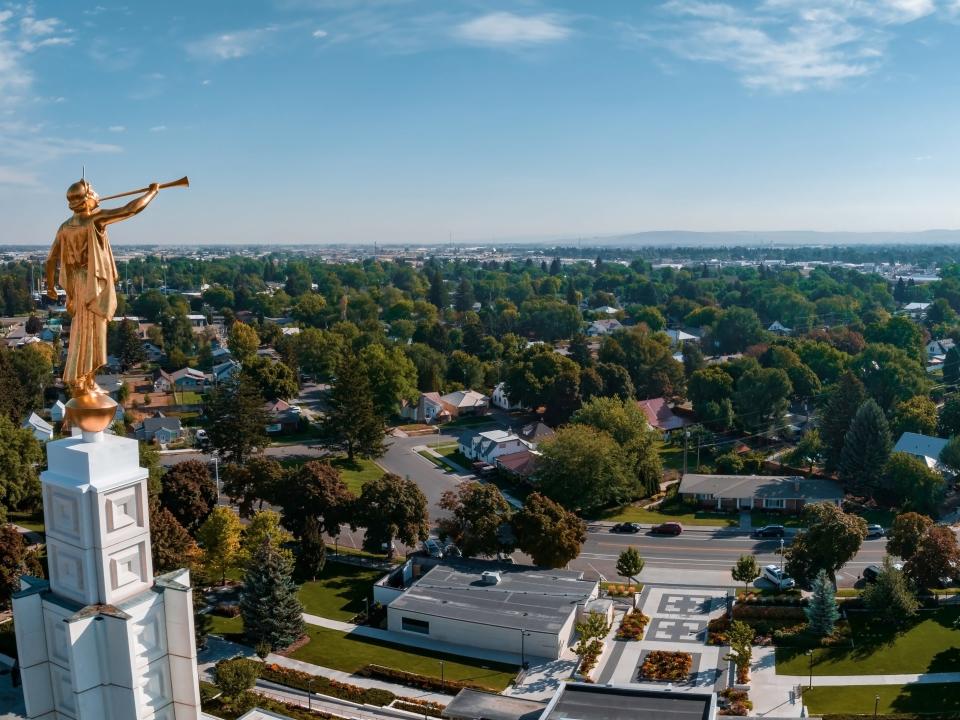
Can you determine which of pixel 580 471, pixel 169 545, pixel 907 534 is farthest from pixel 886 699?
pixel 169 545

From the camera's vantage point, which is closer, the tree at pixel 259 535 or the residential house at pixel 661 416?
the tree at pixel 259 535

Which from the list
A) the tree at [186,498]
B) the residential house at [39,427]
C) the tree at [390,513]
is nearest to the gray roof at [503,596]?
the tree at [390,513]

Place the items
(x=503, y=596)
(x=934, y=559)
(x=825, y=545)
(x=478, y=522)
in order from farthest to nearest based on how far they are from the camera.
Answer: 1. (x=478, y=522)
2. (x=825, y=545)
3. (x=934, y=559)
4. (x=503, y=596)

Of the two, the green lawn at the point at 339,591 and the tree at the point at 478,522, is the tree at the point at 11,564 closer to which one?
the green lawn at the point at 339,591

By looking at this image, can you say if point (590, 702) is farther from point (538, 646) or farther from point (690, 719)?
point (538, 646)

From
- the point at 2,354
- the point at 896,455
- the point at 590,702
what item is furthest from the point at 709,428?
the point at 2,354

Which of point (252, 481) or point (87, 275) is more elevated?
point (87, 275)

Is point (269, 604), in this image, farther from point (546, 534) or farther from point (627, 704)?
point (627, 704)

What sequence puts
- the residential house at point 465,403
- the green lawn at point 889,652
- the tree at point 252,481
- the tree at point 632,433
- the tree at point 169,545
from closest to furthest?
the green lawn at point 889,652, the tree at point 169,545, the tree at point 252,481, the tree at point 632,433, the residential house at point 465,403

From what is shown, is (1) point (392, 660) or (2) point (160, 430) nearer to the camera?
(1) point (392, 660)
